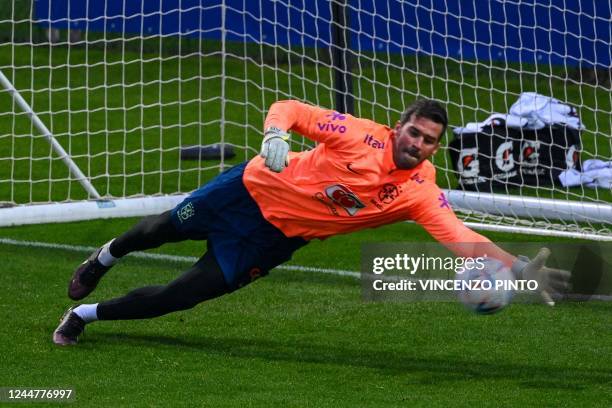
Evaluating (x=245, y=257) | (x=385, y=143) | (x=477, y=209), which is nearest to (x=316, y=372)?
(x=245, y=257)

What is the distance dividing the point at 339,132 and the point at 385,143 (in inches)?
9.3

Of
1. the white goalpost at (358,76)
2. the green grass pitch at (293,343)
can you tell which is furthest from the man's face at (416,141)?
the white goalpost at (358,76)

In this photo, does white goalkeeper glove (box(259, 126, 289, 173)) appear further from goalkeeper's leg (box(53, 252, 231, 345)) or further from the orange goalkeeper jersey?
goalkeeper's leg (box(53, 252, 231, 345))

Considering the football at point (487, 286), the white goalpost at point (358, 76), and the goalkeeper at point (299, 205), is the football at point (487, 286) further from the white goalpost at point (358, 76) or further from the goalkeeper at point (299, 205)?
the white goalpost at point (358, 76)

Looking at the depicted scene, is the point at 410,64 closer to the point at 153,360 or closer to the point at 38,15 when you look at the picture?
the point at 38,15

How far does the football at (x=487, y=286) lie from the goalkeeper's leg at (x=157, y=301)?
134cm

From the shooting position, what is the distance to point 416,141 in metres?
6.82

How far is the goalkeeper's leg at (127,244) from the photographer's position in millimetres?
7402

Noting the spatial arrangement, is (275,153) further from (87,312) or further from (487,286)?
→ (87,312)

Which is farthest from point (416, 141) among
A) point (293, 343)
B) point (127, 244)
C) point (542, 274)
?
point (127, 244)

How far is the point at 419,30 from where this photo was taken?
481 inches

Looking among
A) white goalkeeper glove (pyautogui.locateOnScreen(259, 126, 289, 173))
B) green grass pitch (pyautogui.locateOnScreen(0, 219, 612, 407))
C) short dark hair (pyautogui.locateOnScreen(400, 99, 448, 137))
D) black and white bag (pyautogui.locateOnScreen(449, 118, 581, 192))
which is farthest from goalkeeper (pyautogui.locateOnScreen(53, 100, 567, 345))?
black and white bag (pyautogui.locateOnScreen(449, 118, 581, 192))

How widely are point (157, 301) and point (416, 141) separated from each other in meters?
1.60

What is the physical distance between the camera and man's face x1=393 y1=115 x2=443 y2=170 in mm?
6801
